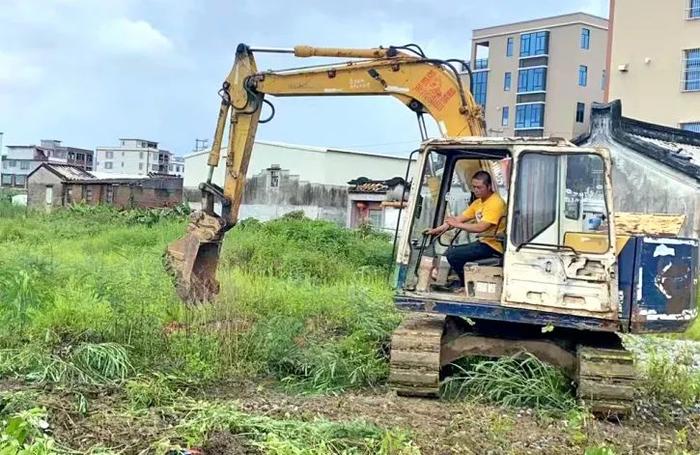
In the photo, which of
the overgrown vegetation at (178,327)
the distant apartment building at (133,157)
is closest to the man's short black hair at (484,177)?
the overgrown vegetation at (178,327)

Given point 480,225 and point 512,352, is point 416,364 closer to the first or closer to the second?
point 512,352

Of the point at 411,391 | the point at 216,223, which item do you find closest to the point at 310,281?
the point at 216,223

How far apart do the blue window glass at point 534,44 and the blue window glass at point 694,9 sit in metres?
32.0

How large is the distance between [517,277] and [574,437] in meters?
1.75

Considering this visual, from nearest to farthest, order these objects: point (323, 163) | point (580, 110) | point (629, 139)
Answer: point (629, 139), point (323, 163), point (580, 110)

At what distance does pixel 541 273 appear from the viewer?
6.77 m

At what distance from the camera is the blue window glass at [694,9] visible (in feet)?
93.6

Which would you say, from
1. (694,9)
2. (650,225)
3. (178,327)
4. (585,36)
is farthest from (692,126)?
(585,36)

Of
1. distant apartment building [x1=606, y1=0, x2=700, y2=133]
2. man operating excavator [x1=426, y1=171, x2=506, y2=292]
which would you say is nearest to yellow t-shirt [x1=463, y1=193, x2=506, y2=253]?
man operating excavator [x1=426, y1=171, x2=506, y2=292]

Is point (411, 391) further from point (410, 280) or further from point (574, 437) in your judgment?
point (574, 437)

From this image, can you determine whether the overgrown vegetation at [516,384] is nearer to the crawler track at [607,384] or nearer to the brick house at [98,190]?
the crawler track at [607,384]

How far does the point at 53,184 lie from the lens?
4525 centimetres

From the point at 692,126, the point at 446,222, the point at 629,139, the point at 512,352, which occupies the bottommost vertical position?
the point at 512,352

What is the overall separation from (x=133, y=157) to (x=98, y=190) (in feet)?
193
